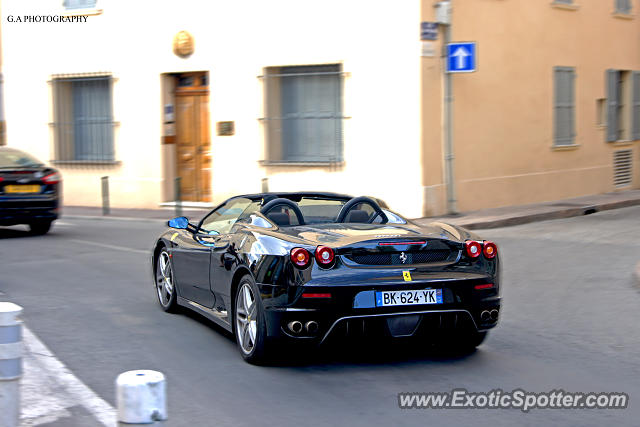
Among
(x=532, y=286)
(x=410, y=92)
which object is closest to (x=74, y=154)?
(x=410, y=92)

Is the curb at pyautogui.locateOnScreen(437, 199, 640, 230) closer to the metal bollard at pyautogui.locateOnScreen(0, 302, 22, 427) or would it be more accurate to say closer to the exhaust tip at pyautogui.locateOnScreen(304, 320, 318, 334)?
the exhaust tip at pyautogui.locateOnScreen(304, 320, 318, 334)

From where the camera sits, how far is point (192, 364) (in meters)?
6.66

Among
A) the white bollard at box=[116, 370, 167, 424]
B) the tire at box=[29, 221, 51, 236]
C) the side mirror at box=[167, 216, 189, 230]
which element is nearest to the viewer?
the white bollard at box=[116, 370, 167, 424]

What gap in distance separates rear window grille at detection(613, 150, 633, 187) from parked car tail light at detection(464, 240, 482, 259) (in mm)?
17408

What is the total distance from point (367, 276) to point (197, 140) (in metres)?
15.2

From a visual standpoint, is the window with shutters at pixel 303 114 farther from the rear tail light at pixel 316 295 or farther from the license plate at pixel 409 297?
the rear tail light at pixel 316 295

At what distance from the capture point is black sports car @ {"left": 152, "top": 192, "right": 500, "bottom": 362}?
623 cm

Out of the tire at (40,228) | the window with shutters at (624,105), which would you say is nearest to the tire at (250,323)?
the tire at (40,228)

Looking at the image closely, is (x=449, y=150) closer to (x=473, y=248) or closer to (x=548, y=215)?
→ (x=548, y=215)

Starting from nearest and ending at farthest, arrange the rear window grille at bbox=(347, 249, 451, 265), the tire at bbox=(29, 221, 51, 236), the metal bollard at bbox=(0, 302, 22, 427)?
the metal bollard at bbox=(0, 302, 22, 427) → the rear window grille at bbox=(347, 249, 451, 265) → the tire at bbox=(29, 221, 51, 236)

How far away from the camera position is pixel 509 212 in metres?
17.8

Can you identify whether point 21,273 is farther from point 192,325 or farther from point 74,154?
point 74,154

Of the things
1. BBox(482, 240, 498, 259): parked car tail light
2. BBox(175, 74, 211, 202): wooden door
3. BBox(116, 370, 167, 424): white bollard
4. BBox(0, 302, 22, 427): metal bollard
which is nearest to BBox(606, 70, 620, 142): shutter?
BBox(175, 74, 211, 202): wooden door

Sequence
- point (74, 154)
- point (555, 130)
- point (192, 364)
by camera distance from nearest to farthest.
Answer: point (192, 364)
point (555, 130)
point (74, 154)
